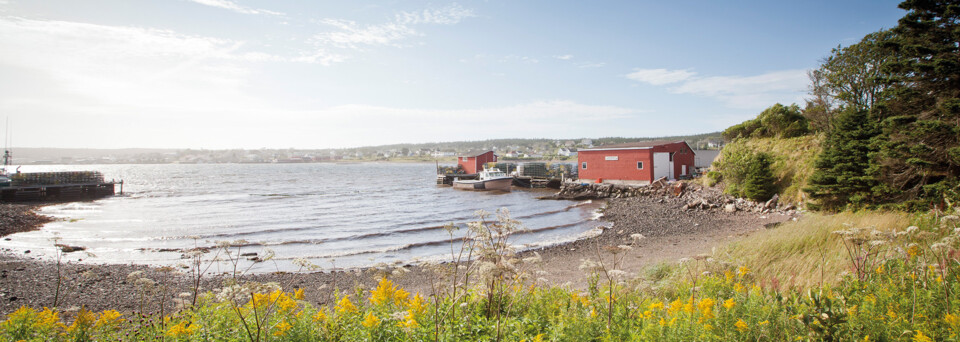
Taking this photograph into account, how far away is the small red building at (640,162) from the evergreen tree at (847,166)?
18945mm

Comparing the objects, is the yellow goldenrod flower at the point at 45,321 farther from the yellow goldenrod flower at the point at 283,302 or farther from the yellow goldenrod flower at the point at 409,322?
the yellow goldenrod flower at the point at 409,322

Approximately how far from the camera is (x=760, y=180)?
21094 millimetres

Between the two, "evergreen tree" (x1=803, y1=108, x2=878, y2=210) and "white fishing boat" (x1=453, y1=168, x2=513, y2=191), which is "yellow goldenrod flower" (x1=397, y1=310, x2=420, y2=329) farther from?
"white fishing boat" (x1=453, y1=168, x2=513, y2=191)

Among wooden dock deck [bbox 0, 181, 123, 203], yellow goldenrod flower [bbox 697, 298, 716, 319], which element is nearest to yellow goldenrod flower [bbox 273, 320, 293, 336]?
yellow goldenrod flower [bbox 697, 298, 716, 319]

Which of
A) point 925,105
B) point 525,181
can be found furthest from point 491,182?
point 925,105

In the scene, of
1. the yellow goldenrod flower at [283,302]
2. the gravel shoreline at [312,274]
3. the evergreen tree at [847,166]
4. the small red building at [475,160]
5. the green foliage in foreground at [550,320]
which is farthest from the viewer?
the small red building at [475,160]

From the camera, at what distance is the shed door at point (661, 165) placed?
3444 cm

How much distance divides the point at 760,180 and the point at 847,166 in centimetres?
738

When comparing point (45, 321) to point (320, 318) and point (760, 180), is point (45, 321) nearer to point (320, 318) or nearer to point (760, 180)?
point (320, 318)

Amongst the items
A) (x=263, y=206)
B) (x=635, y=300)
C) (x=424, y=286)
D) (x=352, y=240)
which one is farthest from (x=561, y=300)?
(x=263, y=206)

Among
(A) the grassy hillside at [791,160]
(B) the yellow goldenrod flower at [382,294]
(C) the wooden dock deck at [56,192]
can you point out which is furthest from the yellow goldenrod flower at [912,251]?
(C) the wooden dock deck at [56,192]

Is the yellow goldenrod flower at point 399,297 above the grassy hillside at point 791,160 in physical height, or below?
below

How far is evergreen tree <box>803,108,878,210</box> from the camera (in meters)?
13.5

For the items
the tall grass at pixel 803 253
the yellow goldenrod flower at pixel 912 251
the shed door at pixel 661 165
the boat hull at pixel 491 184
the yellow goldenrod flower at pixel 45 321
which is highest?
the shed door at pixel 661 165
